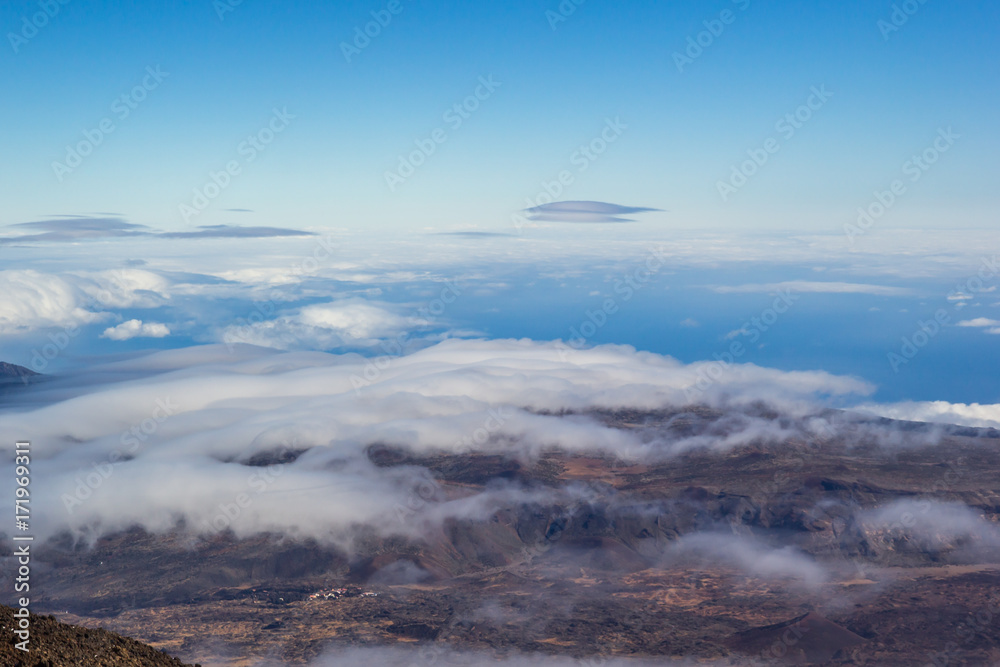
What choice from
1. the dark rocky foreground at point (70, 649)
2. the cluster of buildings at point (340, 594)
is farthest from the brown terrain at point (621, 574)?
the dark rocky foreground at point (70, 649)

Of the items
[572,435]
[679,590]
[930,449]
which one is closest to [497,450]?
[572,435]

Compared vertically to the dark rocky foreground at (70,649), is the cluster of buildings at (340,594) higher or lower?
lower

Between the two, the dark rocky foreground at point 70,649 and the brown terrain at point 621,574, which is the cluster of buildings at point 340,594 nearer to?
the brown terrain at point 621,574

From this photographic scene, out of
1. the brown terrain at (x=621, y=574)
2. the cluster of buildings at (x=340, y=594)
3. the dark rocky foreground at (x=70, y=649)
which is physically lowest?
the cluster of buildings at (x=340, y=594)

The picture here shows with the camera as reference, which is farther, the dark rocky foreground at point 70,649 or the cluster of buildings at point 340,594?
the cluster of buildings at point 340,594

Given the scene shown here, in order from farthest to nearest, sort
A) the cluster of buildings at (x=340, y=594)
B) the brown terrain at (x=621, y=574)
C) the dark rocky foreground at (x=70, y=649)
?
the cluster of buildings at (x=340, y=594)
the brown terrain at (x=621, y=574)
the dark rocky foreground at (x=70, y=649)

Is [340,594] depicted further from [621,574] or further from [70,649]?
[70,649]

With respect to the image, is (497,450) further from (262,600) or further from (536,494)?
(262,600)

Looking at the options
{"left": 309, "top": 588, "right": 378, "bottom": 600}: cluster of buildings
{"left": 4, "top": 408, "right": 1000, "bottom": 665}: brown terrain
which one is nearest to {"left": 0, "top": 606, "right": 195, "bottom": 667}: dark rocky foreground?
{"left": 4, "top": 408, "right": 1000, "bottom": 665}: brown terrain
